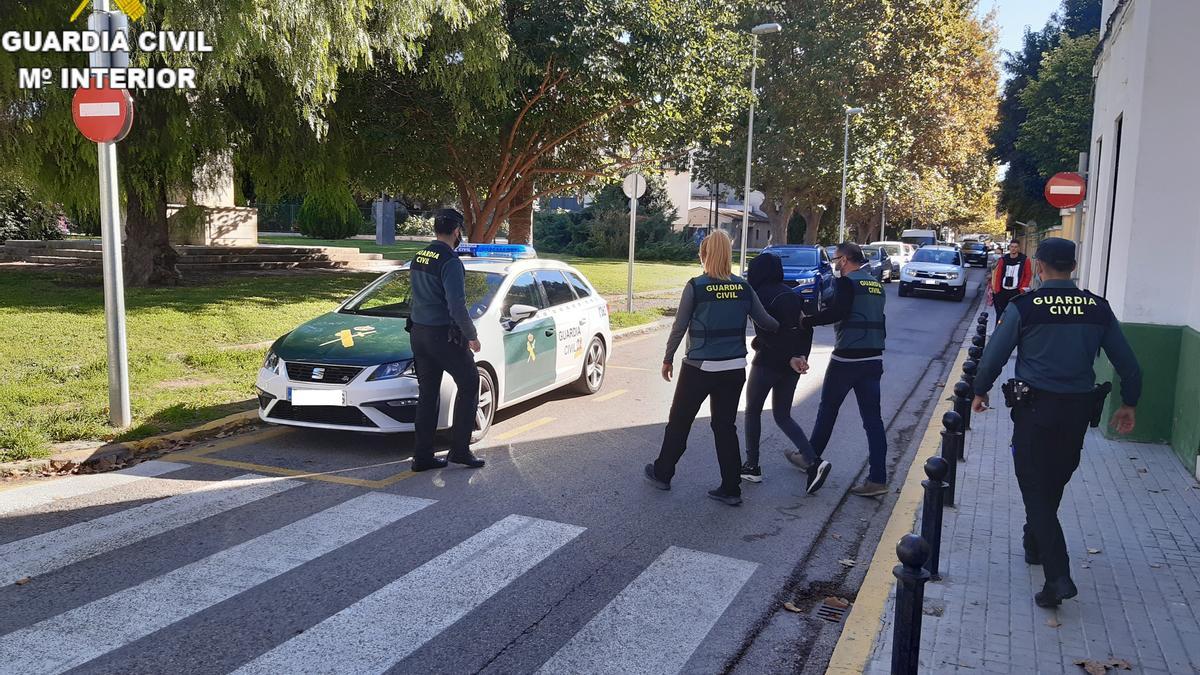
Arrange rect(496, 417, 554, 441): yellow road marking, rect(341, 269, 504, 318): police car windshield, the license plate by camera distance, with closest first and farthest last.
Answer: the license plate
rect(496, 417, 554, 441): yellow road marking
rect(341, 269, 504, 318): police car windshield

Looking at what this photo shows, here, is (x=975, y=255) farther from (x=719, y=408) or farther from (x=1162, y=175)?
(x=719, y=408)

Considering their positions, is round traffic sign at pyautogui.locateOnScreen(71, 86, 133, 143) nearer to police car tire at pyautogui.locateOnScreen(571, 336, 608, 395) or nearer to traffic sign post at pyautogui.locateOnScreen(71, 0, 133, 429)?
traffic sign post at pyautogui.locateOnScreen(71, 0, 133, 429)

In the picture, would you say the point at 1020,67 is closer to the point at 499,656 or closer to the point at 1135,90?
the point at 1135,90

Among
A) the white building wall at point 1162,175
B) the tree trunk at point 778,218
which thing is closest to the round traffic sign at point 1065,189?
the white building wall at point 1162,175

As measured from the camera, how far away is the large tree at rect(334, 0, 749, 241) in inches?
691

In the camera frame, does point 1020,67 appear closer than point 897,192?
No

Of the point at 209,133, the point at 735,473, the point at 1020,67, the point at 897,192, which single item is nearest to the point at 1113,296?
the point at 735,473

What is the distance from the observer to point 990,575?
506cm

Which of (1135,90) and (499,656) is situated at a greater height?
(1135,90)

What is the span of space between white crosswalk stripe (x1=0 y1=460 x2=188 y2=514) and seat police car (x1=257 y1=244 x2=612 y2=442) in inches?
36.8

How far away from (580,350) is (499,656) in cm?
584

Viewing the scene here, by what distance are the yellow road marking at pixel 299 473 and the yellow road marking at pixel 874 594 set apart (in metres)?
3.35

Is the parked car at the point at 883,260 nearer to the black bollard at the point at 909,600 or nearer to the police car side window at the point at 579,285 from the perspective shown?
the police car side window at the point at 579,285

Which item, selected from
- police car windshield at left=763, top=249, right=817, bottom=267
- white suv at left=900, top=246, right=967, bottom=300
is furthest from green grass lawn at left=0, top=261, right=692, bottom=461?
white suv at left=900, top=246, right=967, bottom=300
